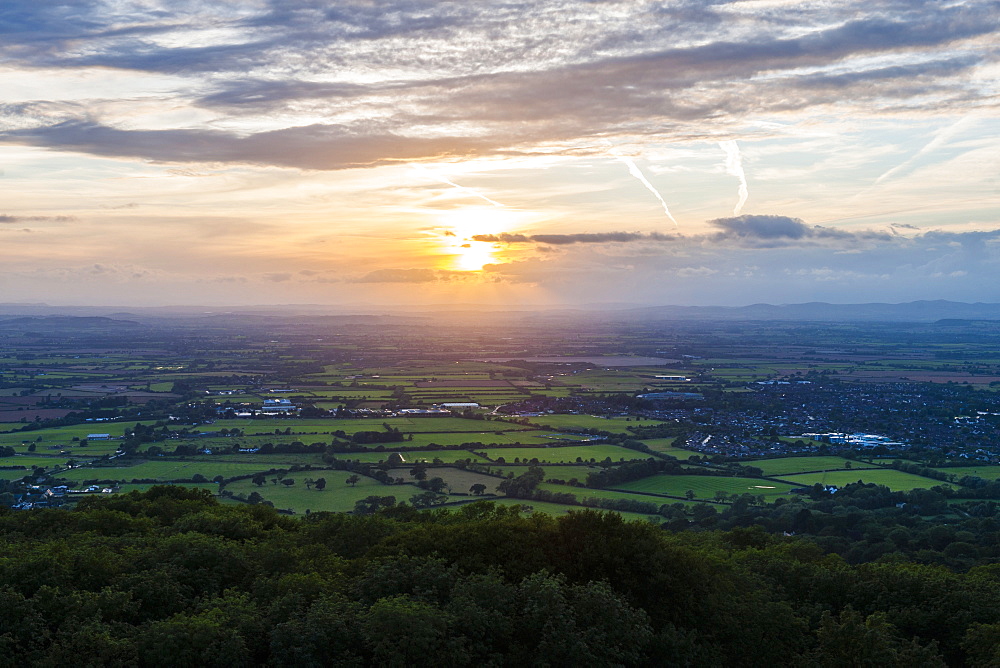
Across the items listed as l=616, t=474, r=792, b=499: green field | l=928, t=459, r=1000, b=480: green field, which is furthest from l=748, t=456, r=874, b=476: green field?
l=928, t=459, r=1000, b=480: green field

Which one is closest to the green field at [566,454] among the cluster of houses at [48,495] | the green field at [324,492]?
the green field at [324,492]

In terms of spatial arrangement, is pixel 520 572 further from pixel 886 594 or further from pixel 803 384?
pixel 803 384

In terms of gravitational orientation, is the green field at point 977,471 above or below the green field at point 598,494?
above

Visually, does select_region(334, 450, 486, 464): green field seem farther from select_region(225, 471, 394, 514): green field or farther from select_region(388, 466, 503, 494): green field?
select_region(225, 471, 394, 514): green field

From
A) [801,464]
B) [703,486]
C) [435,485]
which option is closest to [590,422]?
[801,464]

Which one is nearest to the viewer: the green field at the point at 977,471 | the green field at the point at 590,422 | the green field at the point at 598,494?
the green field at the point at 598,494

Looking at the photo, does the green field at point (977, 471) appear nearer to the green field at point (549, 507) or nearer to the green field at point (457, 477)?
the green field at point (549, 507)
